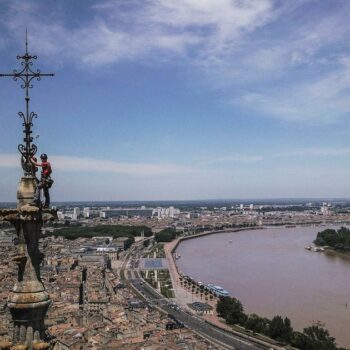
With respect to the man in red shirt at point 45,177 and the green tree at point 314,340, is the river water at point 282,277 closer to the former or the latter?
the green tree at point 314,340

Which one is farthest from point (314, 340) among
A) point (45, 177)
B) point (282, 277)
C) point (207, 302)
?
point (45, 177)

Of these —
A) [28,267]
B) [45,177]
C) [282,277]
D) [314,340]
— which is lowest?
[282,277]

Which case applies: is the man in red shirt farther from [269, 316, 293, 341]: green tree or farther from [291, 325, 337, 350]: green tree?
[269, 316, 293, 341]: green tree

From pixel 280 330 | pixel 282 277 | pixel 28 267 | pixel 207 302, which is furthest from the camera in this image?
pixel 282 277

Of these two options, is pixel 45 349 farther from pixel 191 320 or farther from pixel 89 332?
pixel 191 320

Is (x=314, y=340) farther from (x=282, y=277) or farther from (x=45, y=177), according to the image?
(x=45, y=177)

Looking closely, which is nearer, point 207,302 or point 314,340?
point 314,340

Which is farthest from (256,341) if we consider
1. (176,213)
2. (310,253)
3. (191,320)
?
(176,213)
